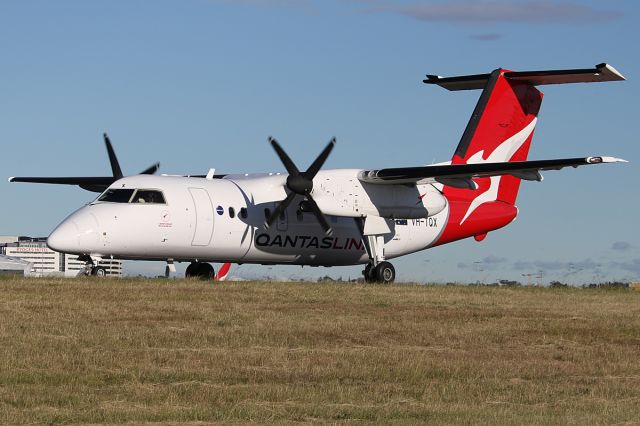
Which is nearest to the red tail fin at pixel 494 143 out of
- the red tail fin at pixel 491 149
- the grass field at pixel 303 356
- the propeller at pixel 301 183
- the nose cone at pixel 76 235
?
the red tail fin at pixel 491 149

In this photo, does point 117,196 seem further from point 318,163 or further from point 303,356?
point 303,356

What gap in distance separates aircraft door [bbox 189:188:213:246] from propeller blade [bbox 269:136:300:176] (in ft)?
9.41

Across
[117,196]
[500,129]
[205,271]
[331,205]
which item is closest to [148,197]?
[117,196]

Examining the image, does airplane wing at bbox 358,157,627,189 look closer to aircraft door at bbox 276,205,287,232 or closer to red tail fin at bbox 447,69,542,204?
aircraft door at bbox 276,205,287,232

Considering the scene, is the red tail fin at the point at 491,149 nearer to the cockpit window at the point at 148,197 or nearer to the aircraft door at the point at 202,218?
the aircraft door at the point at 202,218

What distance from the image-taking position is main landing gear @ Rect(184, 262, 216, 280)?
36656 millimetres

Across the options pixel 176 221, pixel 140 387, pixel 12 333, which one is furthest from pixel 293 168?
pixel 140 387

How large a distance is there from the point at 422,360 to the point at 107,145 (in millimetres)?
20643

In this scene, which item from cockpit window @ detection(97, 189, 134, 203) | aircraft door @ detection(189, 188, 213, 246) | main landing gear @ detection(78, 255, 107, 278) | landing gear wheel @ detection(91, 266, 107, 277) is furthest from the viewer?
aircraft door @ detection(189, 188, 213, 246)

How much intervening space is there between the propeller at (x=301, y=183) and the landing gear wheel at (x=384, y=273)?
232 cm

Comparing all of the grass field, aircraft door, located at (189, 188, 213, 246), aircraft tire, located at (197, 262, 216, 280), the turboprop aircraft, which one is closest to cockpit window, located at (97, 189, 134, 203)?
the turboprop aircraft

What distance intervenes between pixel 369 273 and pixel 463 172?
4843 millimetres

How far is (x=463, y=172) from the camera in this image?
34.5m

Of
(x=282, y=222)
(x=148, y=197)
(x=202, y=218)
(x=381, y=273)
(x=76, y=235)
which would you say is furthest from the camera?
(x=381, y=273)
